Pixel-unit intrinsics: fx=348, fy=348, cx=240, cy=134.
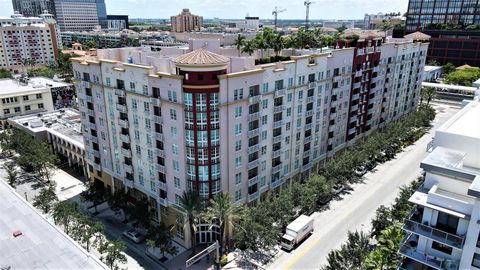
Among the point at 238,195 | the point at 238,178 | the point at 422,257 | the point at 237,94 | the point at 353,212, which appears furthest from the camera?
the point at 353,212

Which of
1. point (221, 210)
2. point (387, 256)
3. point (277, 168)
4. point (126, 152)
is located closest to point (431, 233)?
point (387, 256)

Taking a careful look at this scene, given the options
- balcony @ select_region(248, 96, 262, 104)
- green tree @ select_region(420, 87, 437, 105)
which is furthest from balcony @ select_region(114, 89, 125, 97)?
green tree @ select_region(420, 87, 437, 105)

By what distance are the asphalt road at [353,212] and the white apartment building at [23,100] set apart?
294 feet

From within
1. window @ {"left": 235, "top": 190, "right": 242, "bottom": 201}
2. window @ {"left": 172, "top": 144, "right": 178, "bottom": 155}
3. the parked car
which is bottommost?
the parked car

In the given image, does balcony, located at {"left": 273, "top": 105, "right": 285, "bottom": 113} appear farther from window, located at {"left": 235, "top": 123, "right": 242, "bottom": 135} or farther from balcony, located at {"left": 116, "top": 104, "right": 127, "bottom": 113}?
balcony, located at {"left": 116, "top": 104, "right": 127, "bottom": 113}

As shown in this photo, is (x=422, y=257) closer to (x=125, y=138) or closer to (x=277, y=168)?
(x=277, y=168)

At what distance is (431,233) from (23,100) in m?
111

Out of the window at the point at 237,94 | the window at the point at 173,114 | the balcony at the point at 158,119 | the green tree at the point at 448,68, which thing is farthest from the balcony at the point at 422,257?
the green tree at the point at 448,68

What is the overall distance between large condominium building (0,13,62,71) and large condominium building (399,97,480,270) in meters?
191

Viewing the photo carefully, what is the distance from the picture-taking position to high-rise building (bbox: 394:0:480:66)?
171 meters

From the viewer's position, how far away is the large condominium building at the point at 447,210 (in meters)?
30.2

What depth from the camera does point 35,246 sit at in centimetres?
3909

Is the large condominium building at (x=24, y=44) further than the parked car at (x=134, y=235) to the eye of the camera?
Yes

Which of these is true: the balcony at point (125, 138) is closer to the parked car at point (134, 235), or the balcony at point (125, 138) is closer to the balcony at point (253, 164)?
the parked car at point (134, 235)
